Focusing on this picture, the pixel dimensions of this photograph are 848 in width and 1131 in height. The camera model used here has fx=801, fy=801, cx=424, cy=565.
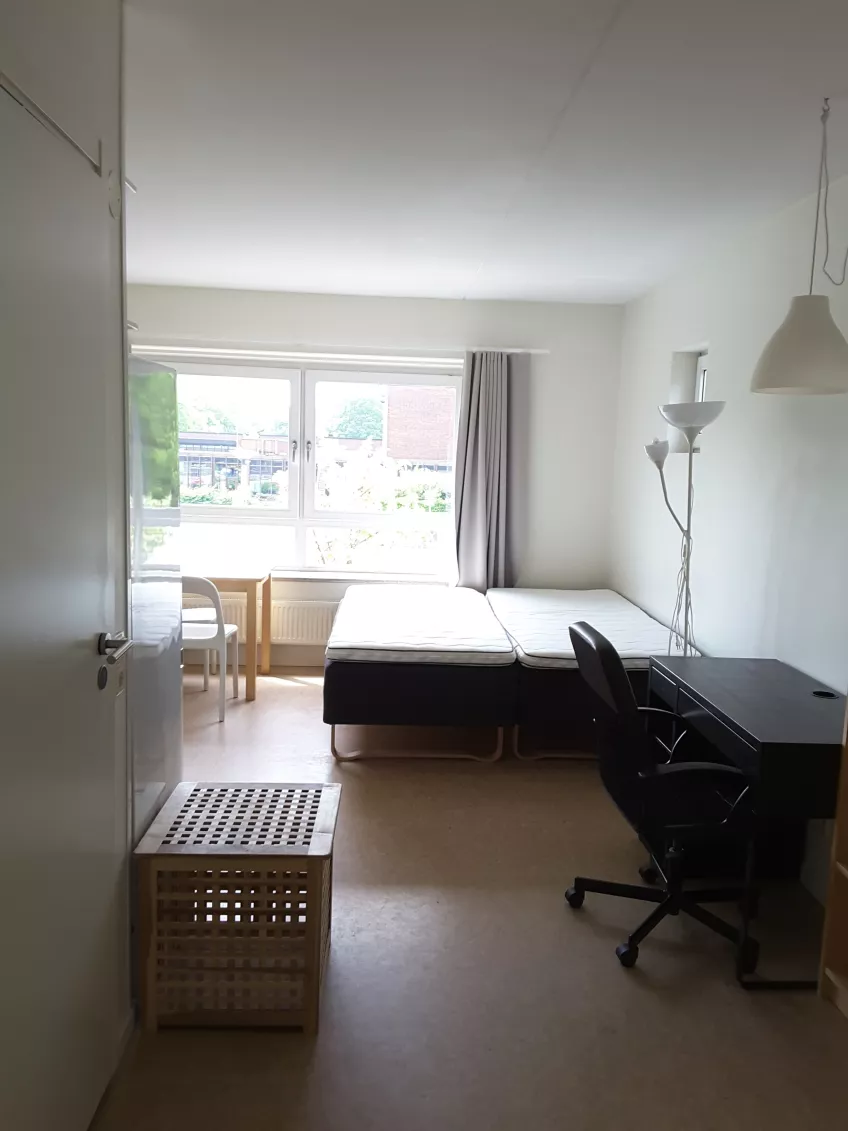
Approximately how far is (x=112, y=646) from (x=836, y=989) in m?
2.08

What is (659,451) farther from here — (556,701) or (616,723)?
(616,723)

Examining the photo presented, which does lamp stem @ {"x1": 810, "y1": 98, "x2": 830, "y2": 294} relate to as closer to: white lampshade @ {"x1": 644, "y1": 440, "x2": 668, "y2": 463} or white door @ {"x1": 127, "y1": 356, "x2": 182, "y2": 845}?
white lampshade @ {"x1": 644, "y1": 440, "x2": 668, "y2": 463}

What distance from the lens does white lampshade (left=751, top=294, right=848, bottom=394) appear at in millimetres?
2203

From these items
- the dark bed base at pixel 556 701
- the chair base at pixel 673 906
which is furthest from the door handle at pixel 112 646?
the dark bed base at pixel 556 701

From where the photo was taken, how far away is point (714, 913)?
8.45 feet

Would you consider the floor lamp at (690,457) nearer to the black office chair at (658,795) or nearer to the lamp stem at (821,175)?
the lamp stem at (821,175)

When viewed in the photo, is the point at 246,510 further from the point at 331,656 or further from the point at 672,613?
the point at 672,613

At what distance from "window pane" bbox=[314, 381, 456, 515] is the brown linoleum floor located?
267 cm

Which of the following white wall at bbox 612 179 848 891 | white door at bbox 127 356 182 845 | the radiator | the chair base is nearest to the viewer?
white door at bbox 127 356 182 845

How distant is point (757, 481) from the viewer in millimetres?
3170

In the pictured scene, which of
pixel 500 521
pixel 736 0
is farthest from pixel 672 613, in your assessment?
pixel 736 0

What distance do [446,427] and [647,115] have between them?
3.07m

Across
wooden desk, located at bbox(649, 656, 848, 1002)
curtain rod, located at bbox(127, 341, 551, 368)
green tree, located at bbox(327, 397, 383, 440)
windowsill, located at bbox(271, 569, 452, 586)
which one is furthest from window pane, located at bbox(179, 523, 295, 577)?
wooden desk, located at bbox(649, 656, 848, 1002)

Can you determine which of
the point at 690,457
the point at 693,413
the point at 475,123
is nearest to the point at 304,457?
the point at 690,457
